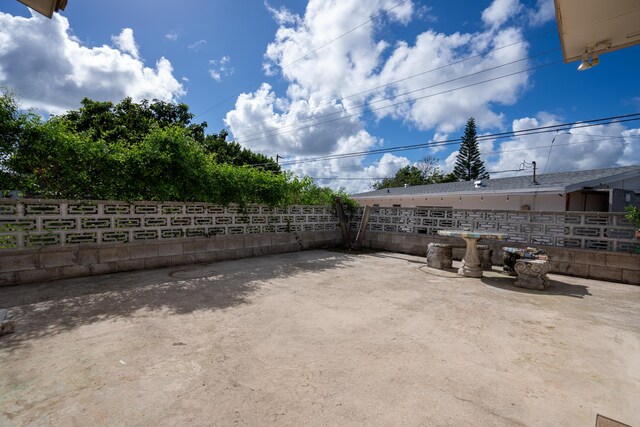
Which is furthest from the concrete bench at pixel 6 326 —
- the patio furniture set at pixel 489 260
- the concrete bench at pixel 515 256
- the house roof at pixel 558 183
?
the house roof at pixel 558 183

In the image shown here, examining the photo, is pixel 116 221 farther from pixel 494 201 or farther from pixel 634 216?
pixel 494 201

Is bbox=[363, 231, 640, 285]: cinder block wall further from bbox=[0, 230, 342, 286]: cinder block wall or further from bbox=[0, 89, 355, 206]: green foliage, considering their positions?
bbox=[0, 89, 355, 206]: green foliage

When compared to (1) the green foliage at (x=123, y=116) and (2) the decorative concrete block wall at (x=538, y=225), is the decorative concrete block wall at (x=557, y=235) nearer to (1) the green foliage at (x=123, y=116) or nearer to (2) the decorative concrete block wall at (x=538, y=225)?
(2) the decorative concrete block wall at (x=538, y=225)

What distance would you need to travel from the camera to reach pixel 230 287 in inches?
216

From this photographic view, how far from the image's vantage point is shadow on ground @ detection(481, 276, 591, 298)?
550 centimetres

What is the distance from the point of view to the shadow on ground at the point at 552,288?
5504 mm

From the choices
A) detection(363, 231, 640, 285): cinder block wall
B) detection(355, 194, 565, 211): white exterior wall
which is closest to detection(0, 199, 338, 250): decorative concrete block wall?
detection(363, 231, 640, 285): cinder block wall

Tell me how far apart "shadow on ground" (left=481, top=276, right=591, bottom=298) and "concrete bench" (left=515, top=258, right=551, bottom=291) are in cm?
11

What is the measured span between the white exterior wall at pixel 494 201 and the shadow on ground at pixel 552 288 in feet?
24.6

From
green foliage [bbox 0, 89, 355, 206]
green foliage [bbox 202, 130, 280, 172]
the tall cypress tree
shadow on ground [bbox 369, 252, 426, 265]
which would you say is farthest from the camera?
the tall cypress tree

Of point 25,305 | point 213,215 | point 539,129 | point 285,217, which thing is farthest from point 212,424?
point 539,129

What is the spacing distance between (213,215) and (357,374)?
20.9ft

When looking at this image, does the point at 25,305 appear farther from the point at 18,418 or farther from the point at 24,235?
the point at 18,418

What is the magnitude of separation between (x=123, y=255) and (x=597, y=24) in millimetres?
8117
